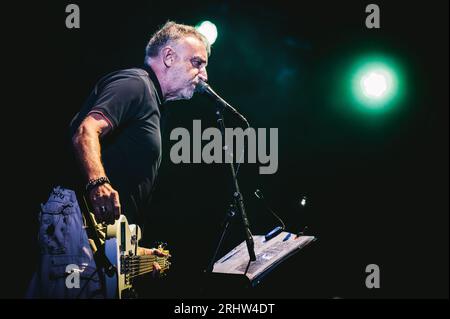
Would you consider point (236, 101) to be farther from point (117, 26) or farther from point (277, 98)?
point (117, 26)

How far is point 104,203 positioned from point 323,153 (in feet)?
9.47

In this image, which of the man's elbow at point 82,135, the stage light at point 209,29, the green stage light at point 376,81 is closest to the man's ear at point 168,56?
the stage light at point 209,29

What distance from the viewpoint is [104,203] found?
5.00 feet

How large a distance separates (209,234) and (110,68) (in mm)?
1887

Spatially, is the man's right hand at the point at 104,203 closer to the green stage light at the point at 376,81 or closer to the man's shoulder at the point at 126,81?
the man's shoulder at the point at 126,81

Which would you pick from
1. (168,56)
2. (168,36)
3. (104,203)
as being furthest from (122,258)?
(168,36)

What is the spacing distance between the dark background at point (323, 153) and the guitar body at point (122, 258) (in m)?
1.27

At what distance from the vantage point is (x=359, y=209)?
380cm

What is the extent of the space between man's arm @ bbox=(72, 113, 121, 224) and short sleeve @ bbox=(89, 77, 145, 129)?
0.58 feet

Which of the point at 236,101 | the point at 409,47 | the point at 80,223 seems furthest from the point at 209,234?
the point at 409,47

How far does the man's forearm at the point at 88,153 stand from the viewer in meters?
1.53

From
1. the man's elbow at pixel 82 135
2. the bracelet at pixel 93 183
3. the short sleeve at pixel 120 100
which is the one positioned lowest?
the bracelet at pixel 93 183

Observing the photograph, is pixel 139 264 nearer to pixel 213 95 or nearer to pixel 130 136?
pixel 130 136
